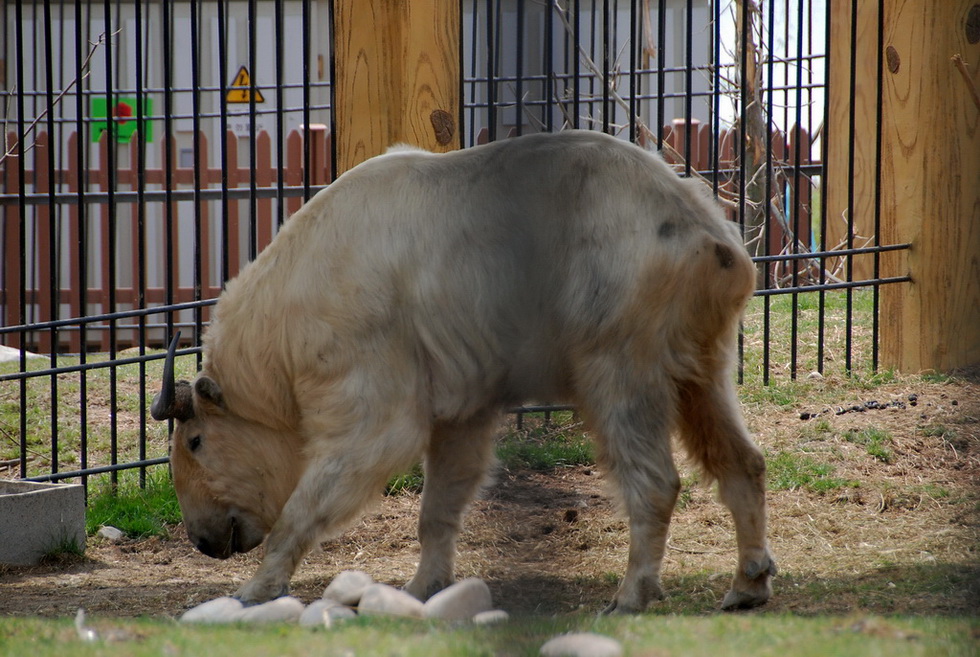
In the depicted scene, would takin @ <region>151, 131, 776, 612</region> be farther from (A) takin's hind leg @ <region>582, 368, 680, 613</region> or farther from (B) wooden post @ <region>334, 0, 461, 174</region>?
(B) wooden post @ <region>334, 0, 461, 174</region>

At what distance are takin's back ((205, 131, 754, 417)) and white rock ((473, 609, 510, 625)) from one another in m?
0.89

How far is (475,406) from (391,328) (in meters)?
0.42

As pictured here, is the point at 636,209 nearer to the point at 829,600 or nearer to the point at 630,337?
the point at 630,337

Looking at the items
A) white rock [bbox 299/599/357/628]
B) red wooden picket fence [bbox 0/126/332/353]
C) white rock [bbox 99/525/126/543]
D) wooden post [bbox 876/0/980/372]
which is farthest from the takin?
red wooden picket fence [bbox 0/126/332/353]

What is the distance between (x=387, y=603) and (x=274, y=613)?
331 mm

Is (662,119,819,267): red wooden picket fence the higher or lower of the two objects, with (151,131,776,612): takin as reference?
higher

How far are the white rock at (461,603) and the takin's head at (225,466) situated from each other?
1015mm

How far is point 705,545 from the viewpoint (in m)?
4.66

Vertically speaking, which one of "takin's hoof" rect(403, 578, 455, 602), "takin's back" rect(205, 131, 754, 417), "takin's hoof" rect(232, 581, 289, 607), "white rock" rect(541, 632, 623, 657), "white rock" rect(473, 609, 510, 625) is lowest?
"takin's hoof" rect(403, 578, 455, 602)

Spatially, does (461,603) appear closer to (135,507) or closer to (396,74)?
(135,507)

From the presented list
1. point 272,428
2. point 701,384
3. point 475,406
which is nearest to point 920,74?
point 701,384

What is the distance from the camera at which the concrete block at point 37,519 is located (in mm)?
4645

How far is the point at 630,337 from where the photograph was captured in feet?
11.5

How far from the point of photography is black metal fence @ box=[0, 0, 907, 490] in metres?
5.40
